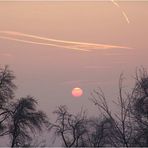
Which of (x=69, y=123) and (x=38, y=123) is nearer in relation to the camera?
(x=38, y=123)

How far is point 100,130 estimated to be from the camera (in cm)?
6750

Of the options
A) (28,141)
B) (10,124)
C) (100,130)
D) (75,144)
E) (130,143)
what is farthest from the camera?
(100,130)

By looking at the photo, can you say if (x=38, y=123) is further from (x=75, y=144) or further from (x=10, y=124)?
(x=75, y=144)

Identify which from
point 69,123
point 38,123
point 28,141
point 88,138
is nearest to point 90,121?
point 88,138

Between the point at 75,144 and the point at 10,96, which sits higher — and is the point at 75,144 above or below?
below

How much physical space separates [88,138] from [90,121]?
436 centimetres

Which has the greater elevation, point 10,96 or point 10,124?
point 10,96

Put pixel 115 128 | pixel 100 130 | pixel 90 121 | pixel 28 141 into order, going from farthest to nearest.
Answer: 1. pixel 90 121
2. pixel 100 130
3. pixel 28 141
4. pixel 115 128

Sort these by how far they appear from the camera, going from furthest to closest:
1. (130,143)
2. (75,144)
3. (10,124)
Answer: (75,144), (10,124), (130,143)

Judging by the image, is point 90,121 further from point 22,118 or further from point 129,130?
point 129,130

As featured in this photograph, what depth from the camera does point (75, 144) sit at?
199 feet

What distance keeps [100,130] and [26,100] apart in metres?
23.7

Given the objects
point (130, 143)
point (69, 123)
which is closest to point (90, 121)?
point (69, 123)

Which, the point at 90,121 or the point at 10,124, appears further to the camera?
the point at 90,121
